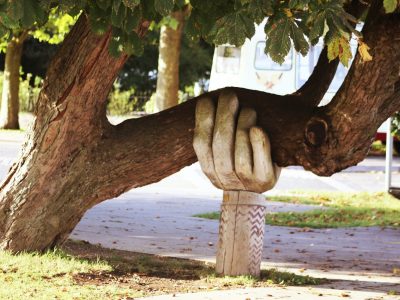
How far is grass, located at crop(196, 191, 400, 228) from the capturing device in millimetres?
14289

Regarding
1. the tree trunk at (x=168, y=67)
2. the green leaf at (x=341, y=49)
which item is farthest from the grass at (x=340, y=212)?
the tree trunk at (x=168, y=67)

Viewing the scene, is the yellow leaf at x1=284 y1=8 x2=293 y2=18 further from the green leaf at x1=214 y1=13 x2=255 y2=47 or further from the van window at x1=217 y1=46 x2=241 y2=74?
the van window at x1=217 y1=46 x2=241 y2=74

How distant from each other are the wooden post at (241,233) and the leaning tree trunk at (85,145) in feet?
1.42

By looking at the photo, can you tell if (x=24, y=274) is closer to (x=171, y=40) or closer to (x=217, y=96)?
(x=217, y=96)

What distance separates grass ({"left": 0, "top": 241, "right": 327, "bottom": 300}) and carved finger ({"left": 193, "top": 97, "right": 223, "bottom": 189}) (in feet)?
2.87

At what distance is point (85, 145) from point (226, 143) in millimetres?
1326

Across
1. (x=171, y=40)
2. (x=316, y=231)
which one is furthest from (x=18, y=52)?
(x=316, y=231)

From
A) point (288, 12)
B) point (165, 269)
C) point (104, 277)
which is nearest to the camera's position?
point (288, 12)

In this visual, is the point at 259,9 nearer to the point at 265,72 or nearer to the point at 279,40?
→ the point at 279,40

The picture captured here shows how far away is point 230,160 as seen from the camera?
848cm

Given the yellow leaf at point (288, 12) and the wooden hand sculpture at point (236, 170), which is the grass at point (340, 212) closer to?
the wooden hand sculpture at point (236, 170)

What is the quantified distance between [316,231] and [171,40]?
758 inches

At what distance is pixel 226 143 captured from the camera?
334 inches

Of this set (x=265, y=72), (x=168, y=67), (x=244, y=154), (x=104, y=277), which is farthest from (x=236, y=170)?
(x=168, y=67)
